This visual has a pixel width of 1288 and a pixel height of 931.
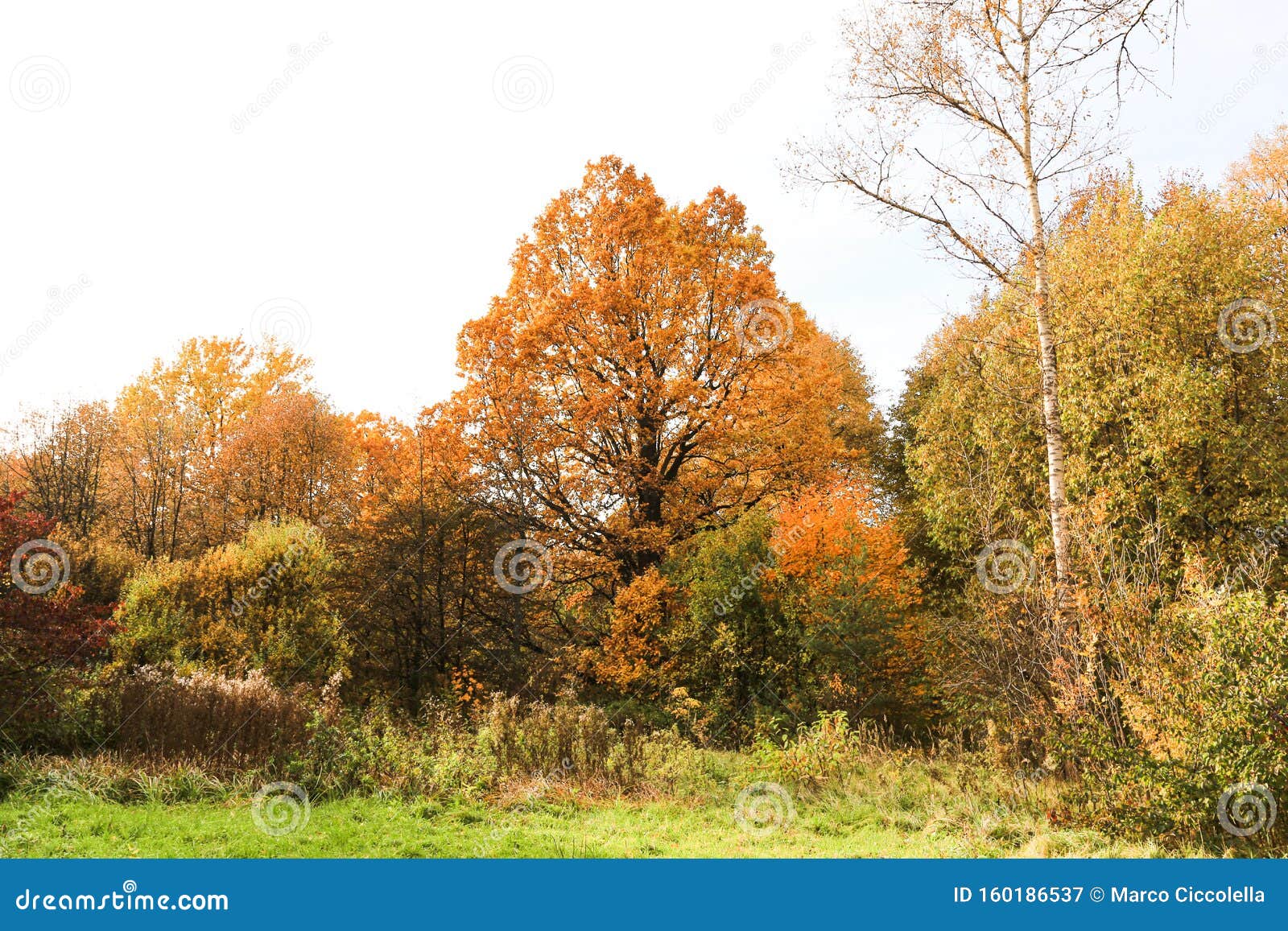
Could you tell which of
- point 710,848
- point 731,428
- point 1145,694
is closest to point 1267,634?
point 1145,694

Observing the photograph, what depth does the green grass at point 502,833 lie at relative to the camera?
728 centimetres

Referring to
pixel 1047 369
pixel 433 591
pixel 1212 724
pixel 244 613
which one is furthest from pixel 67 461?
pixel 1212 724

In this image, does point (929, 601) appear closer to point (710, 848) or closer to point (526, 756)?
point (526, 756)

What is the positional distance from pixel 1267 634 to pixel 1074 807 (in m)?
2.55

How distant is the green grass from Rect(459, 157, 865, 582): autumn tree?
959cm

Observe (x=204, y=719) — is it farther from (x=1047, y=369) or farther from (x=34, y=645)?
(x=1047, y=369)

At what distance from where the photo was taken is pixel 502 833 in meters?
8.09

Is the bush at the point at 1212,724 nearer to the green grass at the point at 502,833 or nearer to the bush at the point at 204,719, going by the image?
the green grass at the point at 502,833

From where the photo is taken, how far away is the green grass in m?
7.28

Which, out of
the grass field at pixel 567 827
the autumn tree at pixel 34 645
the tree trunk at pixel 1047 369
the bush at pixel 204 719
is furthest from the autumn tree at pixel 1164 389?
the autumn tree at pixel 34 645

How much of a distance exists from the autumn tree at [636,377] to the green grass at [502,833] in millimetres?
9587

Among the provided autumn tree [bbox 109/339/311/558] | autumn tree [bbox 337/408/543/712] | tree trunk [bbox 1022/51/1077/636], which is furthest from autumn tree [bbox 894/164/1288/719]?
autumn tree [bbox 109/339/311/558]

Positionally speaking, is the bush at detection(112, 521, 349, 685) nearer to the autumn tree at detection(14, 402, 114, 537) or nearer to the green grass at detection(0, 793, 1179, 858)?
the green grass at detection(0, 793, 1179, 858)

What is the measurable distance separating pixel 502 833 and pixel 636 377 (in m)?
12.3
